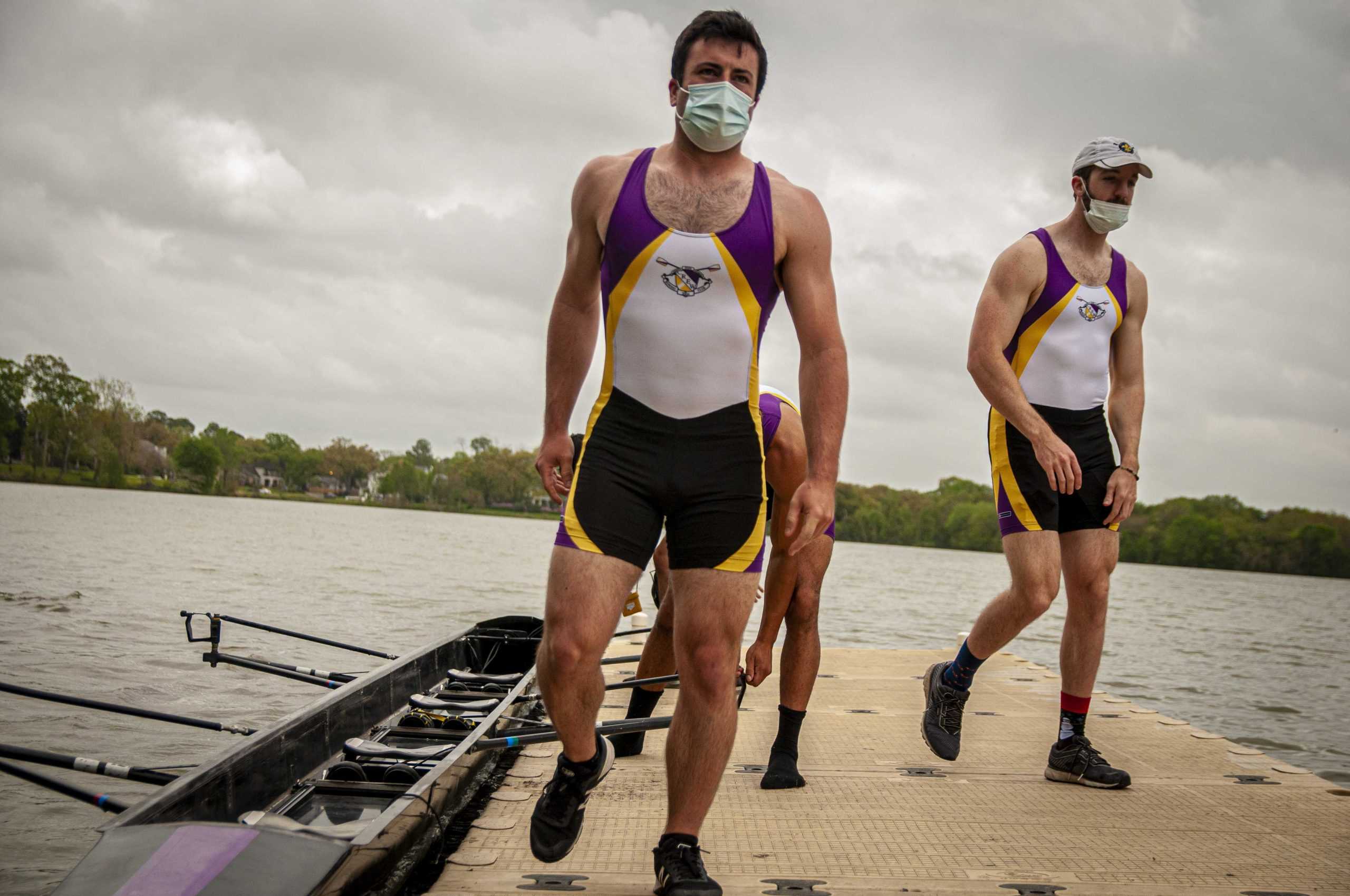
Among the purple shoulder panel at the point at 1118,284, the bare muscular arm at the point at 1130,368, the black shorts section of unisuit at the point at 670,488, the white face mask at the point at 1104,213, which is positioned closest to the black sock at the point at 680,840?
the black shorts section of unisuit at the point at 670,488

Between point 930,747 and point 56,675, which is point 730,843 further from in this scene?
point 56,675

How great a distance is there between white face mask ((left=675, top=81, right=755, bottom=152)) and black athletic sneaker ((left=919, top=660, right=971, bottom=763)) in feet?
10.4

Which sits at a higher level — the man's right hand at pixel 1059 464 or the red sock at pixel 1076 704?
the man's right hand at pixel 1059 464

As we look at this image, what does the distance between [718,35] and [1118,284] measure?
2.93m

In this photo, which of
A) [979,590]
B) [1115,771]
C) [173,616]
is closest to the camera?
[1115,771]

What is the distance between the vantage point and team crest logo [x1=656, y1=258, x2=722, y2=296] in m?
3.04

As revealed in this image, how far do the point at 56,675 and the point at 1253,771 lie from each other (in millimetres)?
10377

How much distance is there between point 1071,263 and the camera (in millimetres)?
4992

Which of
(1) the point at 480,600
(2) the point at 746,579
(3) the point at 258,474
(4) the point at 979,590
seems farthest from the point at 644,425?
(3) the point at 258,474

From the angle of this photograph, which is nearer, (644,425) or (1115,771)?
(644,425)

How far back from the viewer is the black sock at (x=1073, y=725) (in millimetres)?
4812

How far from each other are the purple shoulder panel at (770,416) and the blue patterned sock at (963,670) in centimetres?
148

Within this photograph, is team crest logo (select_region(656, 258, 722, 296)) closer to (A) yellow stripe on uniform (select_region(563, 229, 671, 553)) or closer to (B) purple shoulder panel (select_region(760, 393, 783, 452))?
(A) yellow stripe on uniform (select_region(563, 229, 671, 553))

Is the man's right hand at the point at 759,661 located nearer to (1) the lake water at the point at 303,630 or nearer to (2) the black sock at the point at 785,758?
(2) the black sock at the point at 785,758
